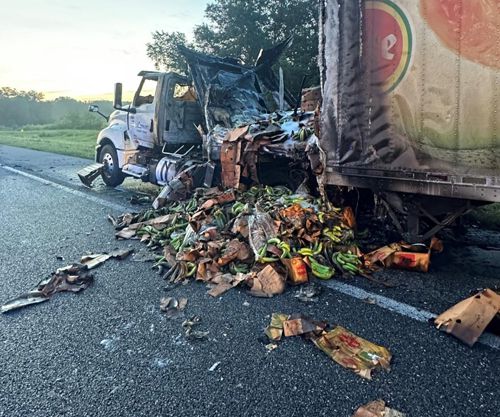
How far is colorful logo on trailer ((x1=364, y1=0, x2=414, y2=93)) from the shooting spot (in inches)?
135

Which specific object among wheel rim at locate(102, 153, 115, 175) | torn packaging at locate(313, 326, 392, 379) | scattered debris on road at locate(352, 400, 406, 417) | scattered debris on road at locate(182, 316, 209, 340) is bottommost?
scattered debris on road at locate(352, 400, 406, 417)

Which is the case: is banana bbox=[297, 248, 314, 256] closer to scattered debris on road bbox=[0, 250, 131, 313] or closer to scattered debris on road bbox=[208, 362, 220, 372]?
scattered debris on road bbox=[208, 362, 220, 372]

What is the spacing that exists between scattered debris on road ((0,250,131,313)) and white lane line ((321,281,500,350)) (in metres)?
2.38

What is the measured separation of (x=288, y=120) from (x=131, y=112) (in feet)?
13.8

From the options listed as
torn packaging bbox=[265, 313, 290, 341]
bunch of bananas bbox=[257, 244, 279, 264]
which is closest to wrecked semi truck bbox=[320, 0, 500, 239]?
bunch of bananas bbox=[257, 244, 279, 264]

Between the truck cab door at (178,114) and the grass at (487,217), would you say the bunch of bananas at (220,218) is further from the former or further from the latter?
the truck cab door at (178,114)

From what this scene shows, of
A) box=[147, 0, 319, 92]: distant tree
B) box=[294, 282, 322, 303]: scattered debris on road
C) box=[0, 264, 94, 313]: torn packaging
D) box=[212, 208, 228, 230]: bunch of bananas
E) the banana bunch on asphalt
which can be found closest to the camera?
box=[294, 282, 322, 303]: scattered debris on road

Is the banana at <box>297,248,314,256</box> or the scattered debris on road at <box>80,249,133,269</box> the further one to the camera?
the scattered debris on road at <box>80,249,133,269</box>

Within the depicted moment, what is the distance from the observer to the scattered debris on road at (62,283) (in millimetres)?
3545

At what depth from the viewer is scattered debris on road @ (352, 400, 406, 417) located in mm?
2094

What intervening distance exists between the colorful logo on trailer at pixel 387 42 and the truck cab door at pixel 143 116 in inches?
209

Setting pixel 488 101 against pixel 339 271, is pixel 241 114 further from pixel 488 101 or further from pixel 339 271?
pixel 488 101

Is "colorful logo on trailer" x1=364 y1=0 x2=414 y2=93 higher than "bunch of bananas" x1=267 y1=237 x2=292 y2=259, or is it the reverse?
"colorful logo on trailer" x1=364 y1=0 x2=414 y2=93

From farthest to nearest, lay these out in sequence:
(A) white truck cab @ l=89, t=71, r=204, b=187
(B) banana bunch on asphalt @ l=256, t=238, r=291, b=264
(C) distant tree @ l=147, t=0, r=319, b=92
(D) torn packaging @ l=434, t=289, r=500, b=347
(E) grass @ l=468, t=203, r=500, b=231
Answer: (C) distant tree @ l=147, t=0, r=319, b=92
(A) white truck cab @ l=89, t=71, r=204, b=187
(E) grass @ l=468, t=203, r=500, b=231
(B) banana bunch on asphalt @ l=256, t=238, r=291, b=264
(D) torn packaging @ l=434, t=289, r=500, b=347
